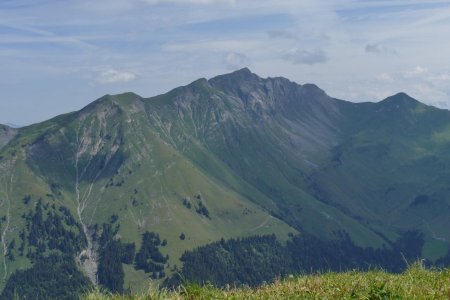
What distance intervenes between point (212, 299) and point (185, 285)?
37.6 inches

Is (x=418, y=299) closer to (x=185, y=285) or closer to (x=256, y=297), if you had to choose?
(x=256, y=297)

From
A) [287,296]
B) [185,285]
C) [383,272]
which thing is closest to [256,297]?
[287,296]

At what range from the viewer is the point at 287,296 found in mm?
12133

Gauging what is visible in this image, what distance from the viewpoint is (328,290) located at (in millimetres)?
→ 12586

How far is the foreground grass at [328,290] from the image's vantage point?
11672 millimetres

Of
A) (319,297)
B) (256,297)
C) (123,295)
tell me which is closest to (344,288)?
(319,297)

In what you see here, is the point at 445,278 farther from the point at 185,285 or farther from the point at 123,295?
the point at 123,295

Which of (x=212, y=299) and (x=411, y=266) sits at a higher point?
(x=212, y=299)

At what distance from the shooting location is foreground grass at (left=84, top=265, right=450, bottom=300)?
11672 millimetres

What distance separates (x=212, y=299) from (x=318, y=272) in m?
5.52

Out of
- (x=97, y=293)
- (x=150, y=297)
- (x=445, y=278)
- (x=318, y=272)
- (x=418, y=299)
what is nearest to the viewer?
(x=418, y=299)

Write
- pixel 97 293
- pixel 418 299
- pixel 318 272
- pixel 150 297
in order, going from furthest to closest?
pixel 318 272 → pixel 97 293 → pixel 150 297 → pixel 418 299

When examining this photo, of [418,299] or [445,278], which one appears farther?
[445,278]

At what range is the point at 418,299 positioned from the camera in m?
11.2
